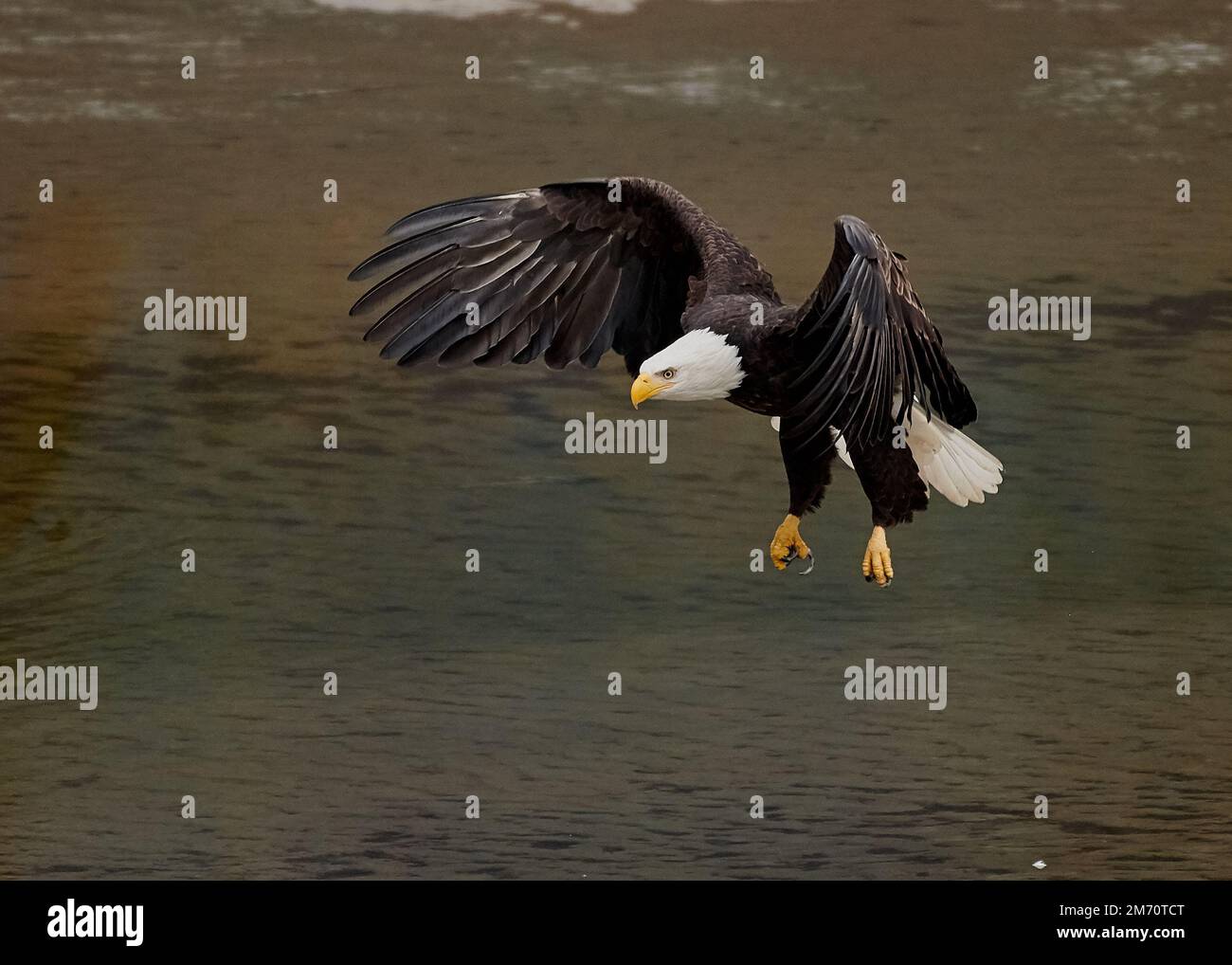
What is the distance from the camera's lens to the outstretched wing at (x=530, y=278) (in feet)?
16.6

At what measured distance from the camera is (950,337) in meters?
6.73

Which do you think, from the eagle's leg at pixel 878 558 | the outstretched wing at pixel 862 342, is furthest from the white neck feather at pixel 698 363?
the eagle's leg at pixel 878 558

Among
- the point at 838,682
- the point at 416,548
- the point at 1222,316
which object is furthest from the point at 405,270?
the point at 1222,316

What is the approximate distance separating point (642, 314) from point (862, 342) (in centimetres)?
119

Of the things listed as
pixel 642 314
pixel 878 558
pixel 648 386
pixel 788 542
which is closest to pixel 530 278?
pixel 642 314

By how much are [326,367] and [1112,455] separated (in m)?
2.99

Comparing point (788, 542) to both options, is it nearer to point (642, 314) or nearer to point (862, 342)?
point (642, 314)

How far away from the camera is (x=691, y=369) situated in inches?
179

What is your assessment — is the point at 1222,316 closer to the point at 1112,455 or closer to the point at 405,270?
the point at 1112,455

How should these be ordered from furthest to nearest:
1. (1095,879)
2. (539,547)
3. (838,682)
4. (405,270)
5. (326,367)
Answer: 1. (326,367)
2. (539,547)
3. (838,682)
4. (1095,879)
5. (405,270)

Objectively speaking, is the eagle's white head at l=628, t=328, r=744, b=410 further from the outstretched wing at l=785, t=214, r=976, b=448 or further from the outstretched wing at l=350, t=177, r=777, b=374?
the outstretched wing at l=350, t=177, r=777, b=374

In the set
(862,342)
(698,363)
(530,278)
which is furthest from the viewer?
(530,278)

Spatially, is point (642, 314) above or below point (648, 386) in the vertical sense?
above

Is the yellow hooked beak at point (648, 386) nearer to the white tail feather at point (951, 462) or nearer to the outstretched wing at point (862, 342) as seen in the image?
the outstretched wing at point (862, 342)
